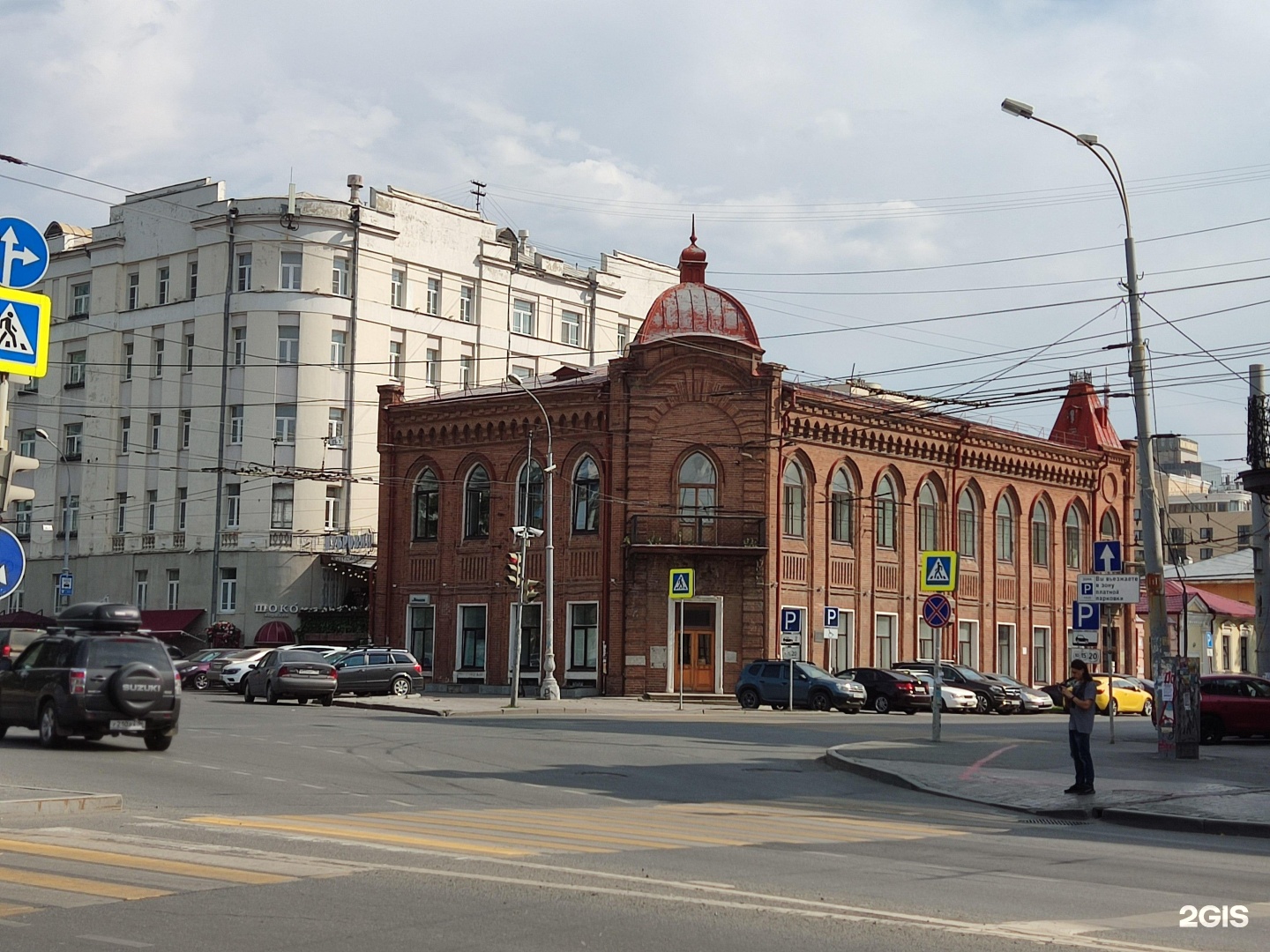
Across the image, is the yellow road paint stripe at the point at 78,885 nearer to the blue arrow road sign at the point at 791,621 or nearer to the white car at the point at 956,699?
the white car at the point at 956,699

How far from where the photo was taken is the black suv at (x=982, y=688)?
45062 millimetres

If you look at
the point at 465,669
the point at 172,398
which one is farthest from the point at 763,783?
the point at 172,398

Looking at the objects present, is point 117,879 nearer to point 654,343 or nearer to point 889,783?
point 889,783

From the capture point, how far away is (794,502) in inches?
1993

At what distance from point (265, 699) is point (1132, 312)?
87.4ft

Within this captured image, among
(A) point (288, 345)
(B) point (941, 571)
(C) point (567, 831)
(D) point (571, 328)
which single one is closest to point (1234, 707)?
(B) point (941, 571)

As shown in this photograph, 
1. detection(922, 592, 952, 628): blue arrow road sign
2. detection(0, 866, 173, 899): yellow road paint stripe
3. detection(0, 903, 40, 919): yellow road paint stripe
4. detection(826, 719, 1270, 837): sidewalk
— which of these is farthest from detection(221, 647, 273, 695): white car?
detection(0, 903, 40, 919): yellow road paint stripe

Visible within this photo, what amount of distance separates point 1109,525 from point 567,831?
2171 inches

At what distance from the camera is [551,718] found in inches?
1363

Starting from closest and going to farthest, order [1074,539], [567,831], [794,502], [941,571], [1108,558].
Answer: [567,831] → [1108,558] → [941,571] → [794,502] → [1074,539]

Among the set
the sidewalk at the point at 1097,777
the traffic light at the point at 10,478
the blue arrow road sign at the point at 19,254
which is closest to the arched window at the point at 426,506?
the sidewalk at the point at 1097,777

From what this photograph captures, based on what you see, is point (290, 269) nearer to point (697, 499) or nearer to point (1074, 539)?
point (697, 499)

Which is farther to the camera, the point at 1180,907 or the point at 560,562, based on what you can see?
the point at 560,562

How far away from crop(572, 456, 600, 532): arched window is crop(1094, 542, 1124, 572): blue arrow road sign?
24.8 meters
